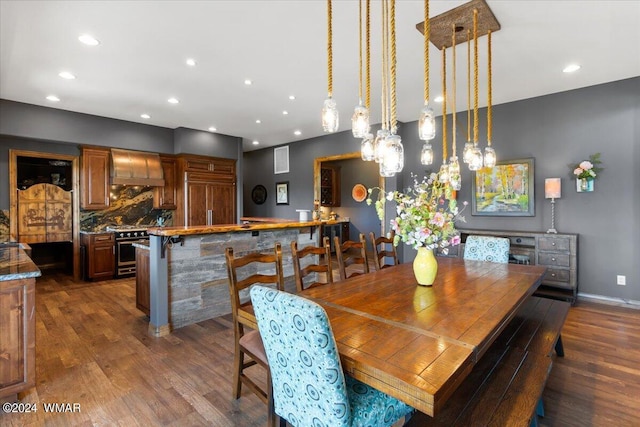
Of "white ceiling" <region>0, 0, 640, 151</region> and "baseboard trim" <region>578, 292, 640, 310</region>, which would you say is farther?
"baseboard trim" <region>578, 292, 640, 310</region>

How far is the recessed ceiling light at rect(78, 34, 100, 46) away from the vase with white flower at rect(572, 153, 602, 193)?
573 cm

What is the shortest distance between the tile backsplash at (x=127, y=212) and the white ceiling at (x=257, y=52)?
179cm

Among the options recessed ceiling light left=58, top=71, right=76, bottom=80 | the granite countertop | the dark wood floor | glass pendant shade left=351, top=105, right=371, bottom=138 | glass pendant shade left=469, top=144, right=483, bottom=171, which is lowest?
the dark wood floor

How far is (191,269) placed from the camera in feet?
11.6

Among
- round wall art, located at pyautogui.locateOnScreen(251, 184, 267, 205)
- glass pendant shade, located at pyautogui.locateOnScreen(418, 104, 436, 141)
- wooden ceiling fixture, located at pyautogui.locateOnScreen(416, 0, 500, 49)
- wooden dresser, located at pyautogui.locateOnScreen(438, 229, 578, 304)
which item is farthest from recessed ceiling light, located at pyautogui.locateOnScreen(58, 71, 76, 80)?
wooden dresser, located at pyautogui.locateOnScreen(438, 229, 578, 304)

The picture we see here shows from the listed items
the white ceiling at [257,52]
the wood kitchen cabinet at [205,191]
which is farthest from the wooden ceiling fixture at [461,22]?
the wood kitchen cabinet at [205,191]

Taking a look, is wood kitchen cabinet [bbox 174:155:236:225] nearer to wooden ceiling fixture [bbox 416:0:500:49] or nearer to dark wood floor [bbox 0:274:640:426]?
dark wood floor [bbox 0:274:640:426]

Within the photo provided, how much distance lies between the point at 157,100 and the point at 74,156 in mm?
2220

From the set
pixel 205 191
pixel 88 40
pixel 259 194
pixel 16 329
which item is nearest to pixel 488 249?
pixel 16 329

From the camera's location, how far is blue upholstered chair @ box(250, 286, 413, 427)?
115 cm

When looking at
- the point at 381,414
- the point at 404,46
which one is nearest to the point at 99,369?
the point at 381,414

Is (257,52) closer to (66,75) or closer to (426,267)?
(66,75)

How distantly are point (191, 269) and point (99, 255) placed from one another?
3072mm

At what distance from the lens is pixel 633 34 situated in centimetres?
292
